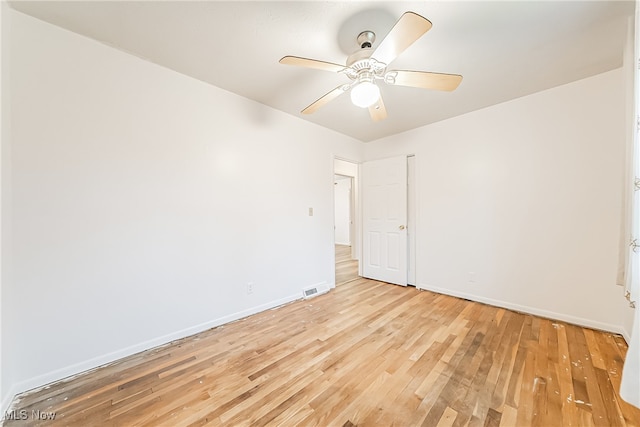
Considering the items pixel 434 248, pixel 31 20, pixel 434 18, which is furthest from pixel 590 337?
pixel 31 20

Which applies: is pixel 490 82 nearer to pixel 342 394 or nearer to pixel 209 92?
pixel 209 92

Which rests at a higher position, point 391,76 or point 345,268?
point 391,76

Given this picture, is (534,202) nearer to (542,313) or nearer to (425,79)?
(542,313)

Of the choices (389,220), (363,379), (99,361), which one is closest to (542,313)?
(389,220)

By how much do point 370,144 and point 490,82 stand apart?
6.41 ft

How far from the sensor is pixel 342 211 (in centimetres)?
805

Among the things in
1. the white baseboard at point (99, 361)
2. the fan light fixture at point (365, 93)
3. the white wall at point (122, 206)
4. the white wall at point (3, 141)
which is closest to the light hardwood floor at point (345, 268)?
the white wall at point (122, 206)

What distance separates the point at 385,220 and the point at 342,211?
14.0 ft

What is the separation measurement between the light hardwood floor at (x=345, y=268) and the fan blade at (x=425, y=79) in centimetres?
296

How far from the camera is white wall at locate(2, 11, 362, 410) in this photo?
Answer: 4.98 feet

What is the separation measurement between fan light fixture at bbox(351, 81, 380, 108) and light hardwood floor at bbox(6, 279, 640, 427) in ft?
→ 6.35

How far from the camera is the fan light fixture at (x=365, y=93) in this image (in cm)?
161

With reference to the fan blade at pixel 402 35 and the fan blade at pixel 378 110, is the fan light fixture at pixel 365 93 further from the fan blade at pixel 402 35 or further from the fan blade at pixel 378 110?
the fan blade at pixel 378 110

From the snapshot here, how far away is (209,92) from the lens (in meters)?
2.31
